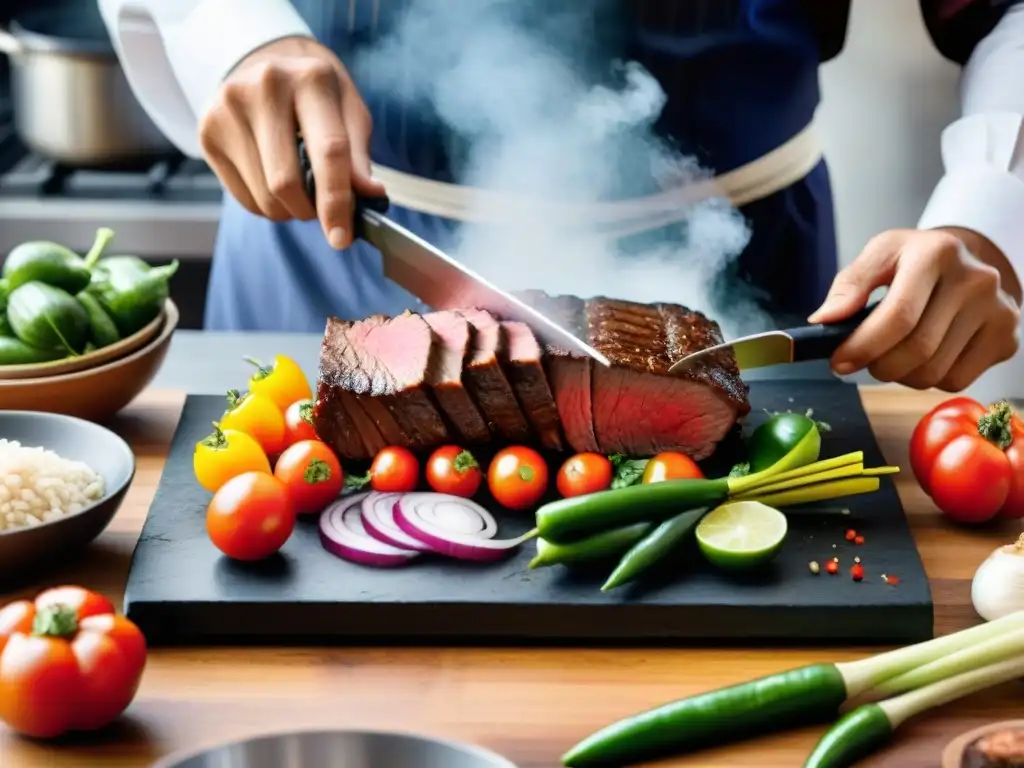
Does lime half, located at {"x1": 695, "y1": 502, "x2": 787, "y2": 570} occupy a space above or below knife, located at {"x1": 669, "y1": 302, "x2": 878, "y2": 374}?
below

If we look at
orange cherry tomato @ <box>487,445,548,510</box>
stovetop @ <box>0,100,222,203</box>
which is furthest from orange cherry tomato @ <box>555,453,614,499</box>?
stovetop @ <box>0,100,222,203</box>

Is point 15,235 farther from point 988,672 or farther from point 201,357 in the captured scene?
point 988,672

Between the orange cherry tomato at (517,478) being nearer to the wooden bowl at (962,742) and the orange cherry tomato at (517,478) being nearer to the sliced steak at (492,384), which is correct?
the sliced steak at (492,384)

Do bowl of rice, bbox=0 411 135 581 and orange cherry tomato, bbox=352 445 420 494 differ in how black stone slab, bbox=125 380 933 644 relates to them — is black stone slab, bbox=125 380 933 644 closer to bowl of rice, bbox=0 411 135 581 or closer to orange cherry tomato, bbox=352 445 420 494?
bowl of rice, bbox=0 411 135 581

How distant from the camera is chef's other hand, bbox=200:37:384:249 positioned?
2.69 metres

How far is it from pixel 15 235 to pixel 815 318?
3.05 m

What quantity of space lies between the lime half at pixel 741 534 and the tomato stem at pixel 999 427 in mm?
501

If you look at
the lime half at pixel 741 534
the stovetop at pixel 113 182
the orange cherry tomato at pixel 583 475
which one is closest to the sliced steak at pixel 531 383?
the orange cherry tomato at pixel 583 475

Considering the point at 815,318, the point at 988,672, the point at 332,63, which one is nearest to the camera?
the point at 988,672

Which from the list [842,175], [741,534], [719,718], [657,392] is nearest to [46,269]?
[657,392]

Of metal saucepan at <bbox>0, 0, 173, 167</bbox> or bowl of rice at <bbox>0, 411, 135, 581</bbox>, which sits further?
metal saucepan at <bbox>0, 0, 173, 167</bbox>

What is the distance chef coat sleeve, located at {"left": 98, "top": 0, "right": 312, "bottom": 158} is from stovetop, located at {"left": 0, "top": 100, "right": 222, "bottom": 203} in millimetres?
1162

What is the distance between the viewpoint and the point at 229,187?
2916 millimetres

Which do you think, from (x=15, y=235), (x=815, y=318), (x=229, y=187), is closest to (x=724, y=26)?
(x=815, y=318)
